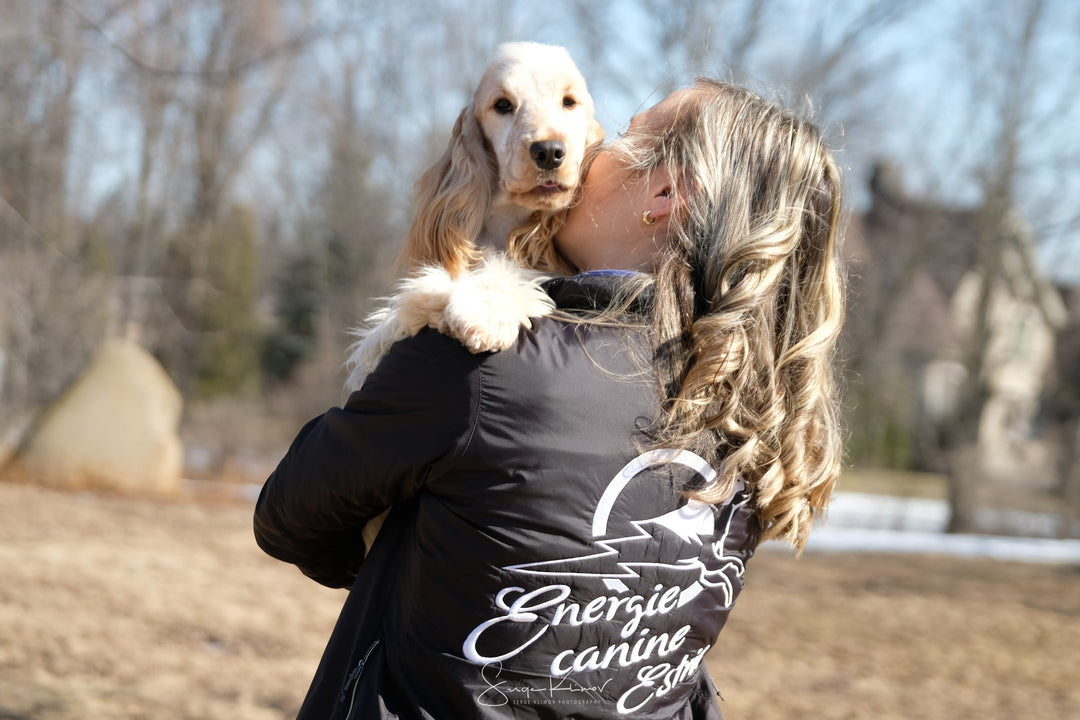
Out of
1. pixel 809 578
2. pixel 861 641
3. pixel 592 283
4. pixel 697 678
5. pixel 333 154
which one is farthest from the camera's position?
pixel 333 154

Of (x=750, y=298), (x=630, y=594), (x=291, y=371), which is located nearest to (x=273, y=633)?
(x=630, y=594)

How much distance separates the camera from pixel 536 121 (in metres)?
2.25

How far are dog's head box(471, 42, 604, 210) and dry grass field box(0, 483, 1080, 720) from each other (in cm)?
365

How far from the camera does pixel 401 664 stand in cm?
152

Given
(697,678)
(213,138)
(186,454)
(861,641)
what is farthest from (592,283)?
(213,138)

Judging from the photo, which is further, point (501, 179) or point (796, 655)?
point (796, 655)

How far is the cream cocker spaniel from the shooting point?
83.4 inches

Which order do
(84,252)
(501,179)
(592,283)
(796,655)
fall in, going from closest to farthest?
(592,283) < (501,179) < (796,655) < (84,252)

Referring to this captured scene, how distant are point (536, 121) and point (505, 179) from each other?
152 mm

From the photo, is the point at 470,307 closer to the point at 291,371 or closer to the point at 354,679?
the point at 354,679

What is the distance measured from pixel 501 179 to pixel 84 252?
A: 15884mm

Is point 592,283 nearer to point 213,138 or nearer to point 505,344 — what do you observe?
point 505,344

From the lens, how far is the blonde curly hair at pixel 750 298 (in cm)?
164

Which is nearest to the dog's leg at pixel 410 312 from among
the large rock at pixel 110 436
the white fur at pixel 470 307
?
the white fur at pixel 470 307
